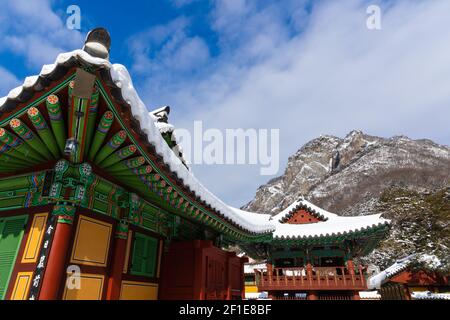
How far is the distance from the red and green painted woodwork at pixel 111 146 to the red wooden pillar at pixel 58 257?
0.99 m

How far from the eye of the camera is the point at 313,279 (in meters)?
19.7

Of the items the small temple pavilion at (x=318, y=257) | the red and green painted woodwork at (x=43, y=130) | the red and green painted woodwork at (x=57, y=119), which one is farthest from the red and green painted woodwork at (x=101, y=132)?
the small temple pavilion at (x=318, y=257)

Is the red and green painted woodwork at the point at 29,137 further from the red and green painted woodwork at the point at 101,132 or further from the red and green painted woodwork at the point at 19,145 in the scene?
the red and green painted woodwork at the point at 101,132

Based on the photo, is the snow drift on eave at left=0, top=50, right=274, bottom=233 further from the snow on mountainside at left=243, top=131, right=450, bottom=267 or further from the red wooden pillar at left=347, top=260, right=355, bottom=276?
the snow on mountainside at left=243, top=131, right=450, bottom=267

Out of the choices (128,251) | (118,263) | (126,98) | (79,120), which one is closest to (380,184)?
(128,251)

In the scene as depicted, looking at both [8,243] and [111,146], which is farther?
[8,243]

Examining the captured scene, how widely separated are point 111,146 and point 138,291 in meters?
3.81

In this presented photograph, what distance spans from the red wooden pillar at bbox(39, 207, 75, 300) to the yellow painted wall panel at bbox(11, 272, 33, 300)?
43cm

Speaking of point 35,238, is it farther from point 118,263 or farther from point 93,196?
point 118,263

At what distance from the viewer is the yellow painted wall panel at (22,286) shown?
5023 mm

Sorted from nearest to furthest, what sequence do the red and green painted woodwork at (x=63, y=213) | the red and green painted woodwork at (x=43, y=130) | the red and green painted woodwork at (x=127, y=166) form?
1. the red and green painted woodwork at (x=43, y=130)
2. the red and green painted woodwork at (x=63, y=213)
3. the red and green painted woodwork at (x=127, y=166)

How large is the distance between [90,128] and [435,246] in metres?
Result: 35.1

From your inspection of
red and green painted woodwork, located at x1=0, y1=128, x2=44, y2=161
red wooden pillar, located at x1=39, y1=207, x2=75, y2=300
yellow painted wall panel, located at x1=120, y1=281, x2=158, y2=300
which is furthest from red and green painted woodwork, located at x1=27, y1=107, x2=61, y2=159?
yellow painted wall panel, located at x1=120, y1=281, x2=158, y2=300
